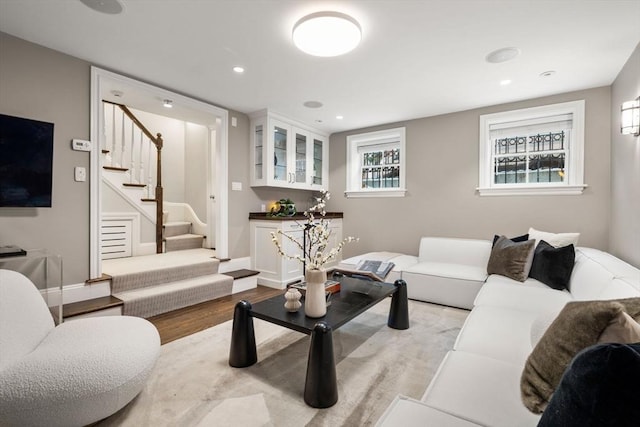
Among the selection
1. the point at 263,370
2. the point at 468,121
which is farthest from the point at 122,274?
the point at 468,121

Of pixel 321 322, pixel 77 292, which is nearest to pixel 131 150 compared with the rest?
pixel 77 292

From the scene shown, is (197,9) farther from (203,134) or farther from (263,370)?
(203,134)

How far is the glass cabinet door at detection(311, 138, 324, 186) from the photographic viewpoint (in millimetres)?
5180

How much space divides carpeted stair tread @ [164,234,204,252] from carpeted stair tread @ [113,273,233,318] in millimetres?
1559

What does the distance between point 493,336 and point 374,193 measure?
11.3ft

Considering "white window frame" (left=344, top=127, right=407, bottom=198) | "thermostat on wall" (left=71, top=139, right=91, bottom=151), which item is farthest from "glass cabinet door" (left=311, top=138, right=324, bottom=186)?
"thermostat on wall" (left=71, top=139, right=91, bottom=151)

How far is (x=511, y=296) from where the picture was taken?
2438 millimetres

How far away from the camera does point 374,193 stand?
197 inches

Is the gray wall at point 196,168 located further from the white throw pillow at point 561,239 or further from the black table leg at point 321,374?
the white throw pillow at point 561,239

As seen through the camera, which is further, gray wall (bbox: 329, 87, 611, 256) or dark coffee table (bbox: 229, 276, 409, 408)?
gray wall (bbox: 329, 87, 611, 256)

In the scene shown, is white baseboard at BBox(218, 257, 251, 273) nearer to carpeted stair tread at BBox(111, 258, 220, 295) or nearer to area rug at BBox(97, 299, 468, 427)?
carpeted stair tread at BBox(111, 258, 220, 295)

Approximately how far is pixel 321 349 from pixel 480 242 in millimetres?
2953

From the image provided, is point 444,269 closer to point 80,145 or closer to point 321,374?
point 321,374

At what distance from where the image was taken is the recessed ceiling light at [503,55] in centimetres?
255
